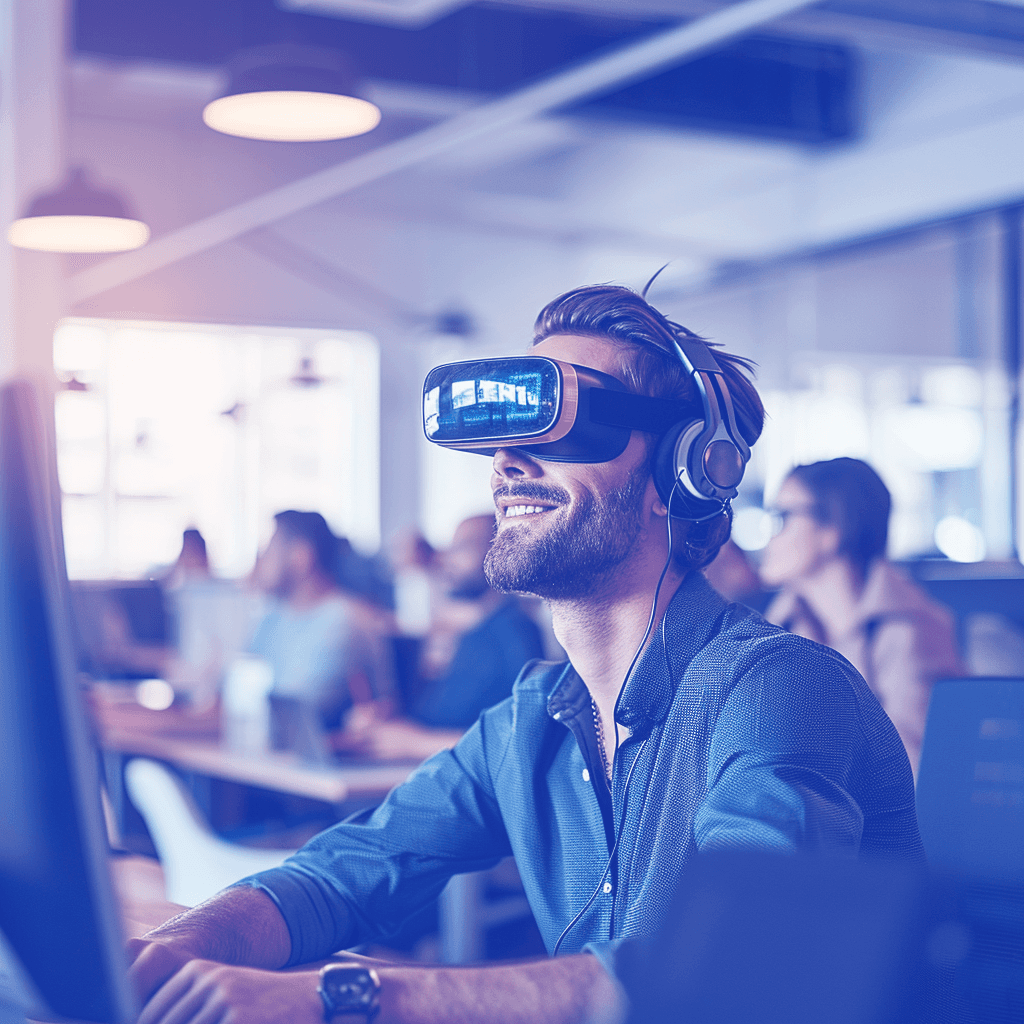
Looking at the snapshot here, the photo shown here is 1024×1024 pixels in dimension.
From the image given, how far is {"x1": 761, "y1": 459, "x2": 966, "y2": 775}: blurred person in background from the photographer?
3066 millimetres

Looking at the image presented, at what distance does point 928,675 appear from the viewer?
296cm

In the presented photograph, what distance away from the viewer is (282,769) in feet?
11.6

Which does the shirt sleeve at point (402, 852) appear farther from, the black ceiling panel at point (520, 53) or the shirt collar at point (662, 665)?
the black ceiling panel at point (520, 53)

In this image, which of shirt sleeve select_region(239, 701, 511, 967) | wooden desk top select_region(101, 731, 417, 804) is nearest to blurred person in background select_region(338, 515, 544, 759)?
wooden desk top select_region(101, 731, 417, 804)

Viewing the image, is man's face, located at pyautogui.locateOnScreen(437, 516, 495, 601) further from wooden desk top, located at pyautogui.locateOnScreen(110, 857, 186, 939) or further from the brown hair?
the brown hair

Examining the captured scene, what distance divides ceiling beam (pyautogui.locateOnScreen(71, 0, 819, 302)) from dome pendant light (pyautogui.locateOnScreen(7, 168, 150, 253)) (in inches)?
61.1

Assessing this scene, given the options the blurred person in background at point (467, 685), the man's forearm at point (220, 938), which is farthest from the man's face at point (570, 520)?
the blurred person in background at point (467, 685)

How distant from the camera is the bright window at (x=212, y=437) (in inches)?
403

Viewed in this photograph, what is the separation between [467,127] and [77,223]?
2094mm

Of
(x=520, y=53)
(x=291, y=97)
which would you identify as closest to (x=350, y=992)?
(x=291, y=97)

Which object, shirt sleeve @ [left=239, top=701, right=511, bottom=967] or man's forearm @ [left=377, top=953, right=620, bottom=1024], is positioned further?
shirt sleeve @ [left=239, top=701, right=511, bottom=967]

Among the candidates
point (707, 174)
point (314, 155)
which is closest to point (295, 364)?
point (314, 155)

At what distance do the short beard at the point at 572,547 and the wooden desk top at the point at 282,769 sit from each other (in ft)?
5.16

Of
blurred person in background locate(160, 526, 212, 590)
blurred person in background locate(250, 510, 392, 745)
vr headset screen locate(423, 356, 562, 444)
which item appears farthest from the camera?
blurred person in background locate(160, 526, 212, 590)
